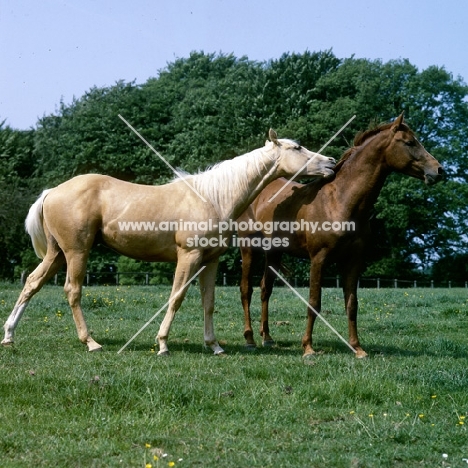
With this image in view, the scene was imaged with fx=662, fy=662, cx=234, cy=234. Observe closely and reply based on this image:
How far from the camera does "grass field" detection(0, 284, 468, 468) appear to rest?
4.64 meters

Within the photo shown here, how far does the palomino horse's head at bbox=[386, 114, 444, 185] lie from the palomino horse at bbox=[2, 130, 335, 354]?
88 centimetres

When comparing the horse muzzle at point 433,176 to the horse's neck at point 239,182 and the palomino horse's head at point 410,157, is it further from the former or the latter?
the horse's neck at point 239,182

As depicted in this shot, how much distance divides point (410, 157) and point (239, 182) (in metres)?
2.30

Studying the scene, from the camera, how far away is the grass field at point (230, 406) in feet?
15.2

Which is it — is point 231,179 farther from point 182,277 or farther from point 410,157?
point 410,157

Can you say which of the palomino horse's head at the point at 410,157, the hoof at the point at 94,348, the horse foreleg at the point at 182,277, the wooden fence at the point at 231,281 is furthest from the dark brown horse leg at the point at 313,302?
the wooden fence at the point at 231,281

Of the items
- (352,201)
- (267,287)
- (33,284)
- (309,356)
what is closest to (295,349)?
(309,356)

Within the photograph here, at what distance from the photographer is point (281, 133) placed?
119 feet

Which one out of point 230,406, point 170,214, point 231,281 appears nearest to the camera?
point 230,406

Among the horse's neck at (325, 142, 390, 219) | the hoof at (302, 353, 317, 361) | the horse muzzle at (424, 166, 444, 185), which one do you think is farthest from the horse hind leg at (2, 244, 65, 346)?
the horse muzzle at (424, 166, 444, 185)

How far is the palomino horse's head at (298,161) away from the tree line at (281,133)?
2684cm

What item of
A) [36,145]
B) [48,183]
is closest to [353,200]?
[48,183]

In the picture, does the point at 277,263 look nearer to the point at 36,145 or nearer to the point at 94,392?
the point at 94,392

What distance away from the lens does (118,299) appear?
641 inches
